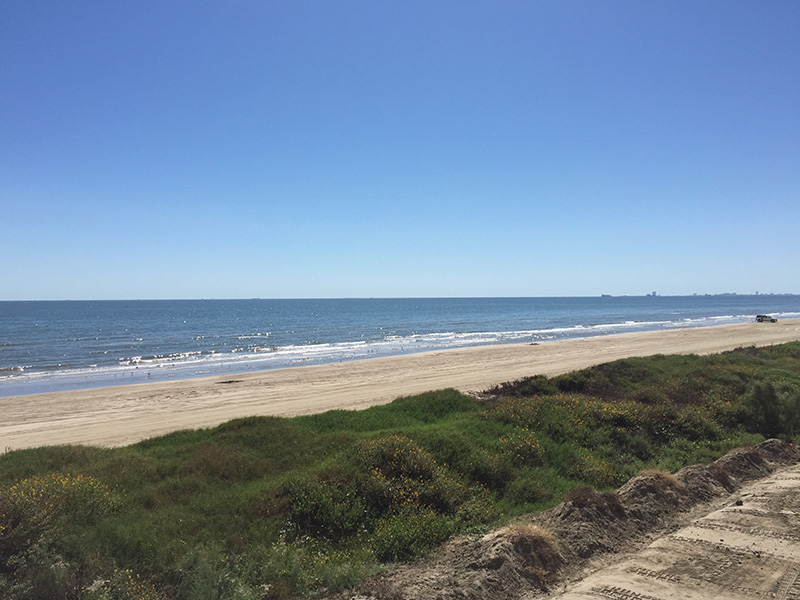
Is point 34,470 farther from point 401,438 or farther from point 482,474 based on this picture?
point 482,474

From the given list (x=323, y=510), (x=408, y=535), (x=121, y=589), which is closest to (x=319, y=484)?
(x=323, y=510)

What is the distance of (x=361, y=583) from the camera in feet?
22.3

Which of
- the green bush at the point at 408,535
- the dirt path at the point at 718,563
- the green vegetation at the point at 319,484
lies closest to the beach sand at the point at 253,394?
the green vegetation at the point at 319,484

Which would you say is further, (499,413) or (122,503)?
(499,413)

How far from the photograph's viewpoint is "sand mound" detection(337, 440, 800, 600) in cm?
669

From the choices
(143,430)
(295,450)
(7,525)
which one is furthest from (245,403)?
(7,525)

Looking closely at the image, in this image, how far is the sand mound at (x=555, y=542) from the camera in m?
6.69

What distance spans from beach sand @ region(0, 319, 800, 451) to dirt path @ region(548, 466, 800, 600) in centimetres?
1489

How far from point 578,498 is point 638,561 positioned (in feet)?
5.31

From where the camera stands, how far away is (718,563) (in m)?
7.14

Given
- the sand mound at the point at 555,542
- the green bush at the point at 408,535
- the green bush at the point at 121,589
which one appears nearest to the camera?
the green bush at the point at 121,589

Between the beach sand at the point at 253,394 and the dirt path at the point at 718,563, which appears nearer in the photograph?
the dirt path at the point at 718,563

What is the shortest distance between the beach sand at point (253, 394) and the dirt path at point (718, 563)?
14.9m

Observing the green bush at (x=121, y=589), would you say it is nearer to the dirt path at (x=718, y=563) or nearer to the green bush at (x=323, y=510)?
the green bush at (x=323, y=510)
